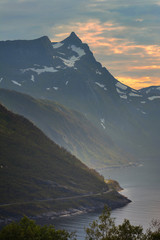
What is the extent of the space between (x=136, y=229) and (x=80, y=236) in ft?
278

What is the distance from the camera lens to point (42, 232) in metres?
126

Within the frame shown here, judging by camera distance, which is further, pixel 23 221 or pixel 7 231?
pixel 23 221

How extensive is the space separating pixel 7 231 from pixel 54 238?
1227 centimetres

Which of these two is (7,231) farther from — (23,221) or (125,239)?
(125,239)

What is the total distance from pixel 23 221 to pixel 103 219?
1114 inches

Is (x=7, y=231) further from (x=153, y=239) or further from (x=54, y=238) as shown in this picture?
(x=153, y=239)

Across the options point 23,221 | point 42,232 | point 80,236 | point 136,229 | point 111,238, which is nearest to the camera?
point 111,238

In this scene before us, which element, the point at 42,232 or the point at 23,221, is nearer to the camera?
the point at 42,232

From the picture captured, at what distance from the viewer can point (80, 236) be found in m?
199

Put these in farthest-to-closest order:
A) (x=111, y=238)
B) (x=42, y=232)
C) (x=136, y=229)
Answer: (x=42, y=232) < (x=136, y=229) < (x=111, y=238)

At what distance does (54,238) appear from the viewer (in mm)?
123500

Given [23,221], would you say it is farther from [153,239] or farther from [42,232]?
[153,239]

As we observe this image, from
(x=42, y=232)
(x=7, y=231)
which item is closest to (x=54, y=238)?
(x=42, y=232)

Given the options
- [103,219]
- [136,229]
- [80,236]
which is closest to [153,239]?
[136,229]
